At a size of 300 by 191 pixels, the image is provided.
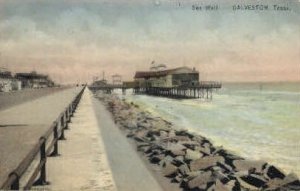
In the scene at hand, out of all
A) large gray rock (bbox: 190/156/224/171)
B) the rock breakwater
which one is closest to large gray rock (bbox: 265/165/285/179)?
the rock breakwater

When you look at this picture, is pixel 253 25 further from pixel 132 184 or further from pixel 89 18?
pixel 132 184

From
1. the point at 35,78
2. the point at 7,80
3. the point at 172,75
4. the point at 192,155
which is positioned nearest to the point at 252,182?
the point at 192,155

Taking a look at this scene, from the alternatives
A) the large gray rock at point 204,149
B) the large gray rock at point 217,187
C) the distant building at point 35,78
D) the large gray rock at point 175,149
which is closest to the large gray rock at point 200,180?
the large gray rock at point 217,187

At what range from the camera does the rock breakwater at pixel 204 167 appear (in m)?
6.14

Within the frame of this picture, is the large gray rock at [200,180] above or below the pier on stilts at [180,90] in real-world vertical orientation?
below

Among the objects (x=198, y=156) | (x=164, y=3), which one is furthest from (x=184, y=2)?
(x=198, y=156)

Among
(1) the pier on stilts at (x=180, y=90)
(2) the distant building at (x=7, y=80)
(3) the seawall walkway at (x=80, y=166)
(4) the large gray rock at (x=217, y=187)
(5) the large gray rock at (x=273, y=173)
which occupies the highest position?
(2) the distant building at (x=7, y=80)

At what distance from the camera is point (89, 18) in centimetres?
557

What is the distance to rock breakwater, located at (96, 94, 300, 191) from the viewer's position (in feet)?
20.1

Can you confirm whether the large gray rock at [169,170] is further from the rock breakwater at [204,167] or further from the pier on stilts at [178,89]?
the pier on stilts at [178,89]

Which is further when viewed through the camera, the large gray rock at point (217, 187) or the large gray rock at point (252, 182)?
the large gray rock at point (252, 182)

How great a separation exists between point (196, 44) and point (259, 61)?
0.80m

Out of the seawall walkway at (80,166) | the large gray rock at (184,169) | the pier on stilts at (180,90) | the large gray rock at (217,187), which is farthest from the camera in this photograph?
the pier on stilts at (180,90)

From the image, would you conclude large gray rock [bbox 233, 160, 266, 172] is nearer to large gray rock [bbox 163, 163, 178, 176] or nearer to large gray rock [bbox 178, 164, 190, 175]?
large gray rock [bbox 178, 164, 190, 175]
